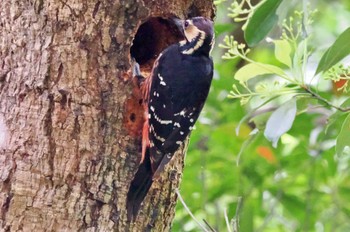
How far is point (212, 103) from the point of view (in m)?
3.65

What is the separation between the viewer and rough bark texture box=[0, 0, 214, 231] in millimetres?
2525

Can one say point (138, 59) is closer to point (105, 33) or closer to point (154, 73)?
point (154, 73)

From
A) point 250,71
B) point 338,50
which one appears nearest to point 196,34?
point 250,71

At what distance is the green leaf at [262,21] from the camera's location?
94.1 inches

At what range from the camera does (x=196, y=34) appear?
2.91 metres

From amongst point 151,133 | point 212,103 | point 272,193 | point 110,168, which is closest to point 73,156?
point 110,168

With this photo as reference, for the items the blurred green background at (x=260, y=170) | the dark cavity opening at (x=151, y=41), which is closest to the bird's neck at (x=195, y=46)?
the dark cavity opening at (x=151, y=41)

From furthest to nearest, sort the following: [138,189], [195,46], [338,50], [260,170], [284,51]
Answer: [260,170] < [195,46] < [138,189] < [284,51] < [338,50]

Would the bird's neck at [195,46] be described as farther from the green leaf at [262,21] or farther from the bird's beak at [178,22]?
the green leaf at [262,21]

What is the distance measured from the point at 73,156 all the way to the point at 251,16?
750 mm

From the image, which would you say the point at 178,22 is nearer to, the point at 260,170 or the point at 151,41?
the point at 151,41

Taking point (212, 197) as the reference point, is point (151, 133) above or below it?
above

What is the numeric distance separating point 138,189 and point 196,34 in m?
0.66

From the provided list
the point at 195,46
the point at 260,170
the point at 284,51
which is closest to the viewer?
the point at 284,51
